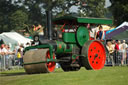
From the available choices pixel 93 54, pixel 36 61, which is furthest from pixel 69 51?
pixel 36 61

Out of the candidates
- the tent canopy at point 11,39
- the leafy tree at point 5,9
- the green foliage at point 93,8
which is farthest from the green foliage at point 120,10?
the leafy tree at point 5,9

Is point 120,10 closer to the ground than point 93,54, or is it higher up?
higher up

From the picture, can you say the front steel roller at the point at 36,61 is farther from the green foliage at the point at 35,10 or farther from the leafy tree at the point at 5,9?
the leafy tree at the point at 5,9

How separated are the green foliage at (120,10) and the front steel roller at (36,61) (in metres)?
35.1

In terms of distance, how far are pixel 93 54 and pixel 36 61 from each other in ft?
9.15

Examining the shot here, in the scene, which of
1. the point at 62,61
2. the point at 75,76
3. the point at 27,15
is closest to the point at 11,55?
the point at 62,61

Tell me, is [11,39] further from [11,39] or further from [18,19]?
[18,19]

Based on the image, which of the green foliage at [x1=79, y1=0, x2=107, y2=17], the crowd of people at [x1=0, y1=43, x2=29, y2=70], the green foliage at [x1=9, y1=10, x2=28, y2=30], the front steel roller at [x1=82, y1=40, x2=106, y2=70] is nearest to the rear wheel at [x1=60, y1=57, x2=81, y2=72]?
the front steel roller at [x1=82, y1=40, x2=106, y2=70]

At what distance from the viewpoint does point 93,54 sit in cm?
1691

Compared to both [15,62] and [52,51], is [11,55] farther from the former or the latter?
[52,51]

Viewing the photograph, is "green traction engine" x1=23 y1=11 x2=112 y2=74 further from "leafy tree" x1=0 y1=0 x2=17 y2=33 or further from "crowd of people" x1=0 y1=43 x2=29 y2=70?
"leafy tree" x1=0 y1=0 x2=17 y2=33

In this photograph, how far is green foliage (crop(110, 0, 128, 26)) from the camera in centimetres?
4972

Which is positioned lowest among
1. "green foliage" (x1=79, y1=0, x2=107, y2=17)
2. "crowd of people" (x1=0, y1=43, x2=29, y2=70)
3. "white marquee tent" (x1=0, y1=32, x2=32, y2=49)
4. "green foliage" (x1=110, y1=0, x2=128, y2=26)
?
"crowd of people" (x1=0, y1=43, x2=29, y2=70)

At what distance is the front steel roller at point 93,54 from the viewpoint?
54.1 ft
